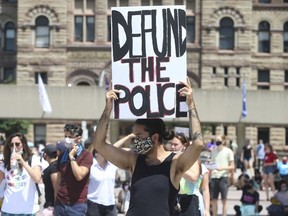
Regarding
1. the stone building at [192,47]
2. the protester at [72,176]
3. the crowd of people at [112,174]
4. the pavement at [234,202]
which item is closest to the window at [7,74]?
the stone building at [192,47]

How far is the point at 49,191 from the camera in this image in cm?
1133

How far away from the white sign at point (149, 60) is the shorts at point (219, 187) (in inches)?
405

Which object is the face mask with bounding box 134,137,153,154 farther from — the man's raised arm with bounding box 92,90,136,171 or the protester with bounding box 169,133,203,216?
the protester with bounding box 169,133,203,216

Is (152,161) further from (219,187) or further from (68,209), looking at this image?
(219,187)

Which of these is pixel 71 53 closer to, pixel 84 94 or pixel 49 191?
pixel 84 94

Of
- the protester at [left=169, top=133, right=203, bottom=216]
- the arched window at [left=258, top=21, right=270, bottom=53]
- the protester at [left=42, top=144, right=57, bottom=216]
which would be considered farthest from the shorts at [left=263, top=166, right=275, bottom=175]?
the arched window at [left=258, top=21, right=270, bottom=53]

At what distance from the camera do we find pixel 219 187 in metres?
17.4

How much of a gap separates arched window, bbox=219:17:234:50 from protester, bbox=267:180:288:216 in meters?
37.0

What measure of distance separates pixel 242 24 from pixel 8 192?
45.2 m

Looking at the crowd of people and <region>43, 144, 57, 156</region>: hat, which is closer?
the crowd of people

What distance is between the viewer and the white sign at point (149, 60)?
711 centimetres

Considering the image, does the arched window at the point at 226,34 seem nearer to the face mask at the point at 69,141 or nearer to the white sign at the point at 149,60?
the face mask at the point at 69,141

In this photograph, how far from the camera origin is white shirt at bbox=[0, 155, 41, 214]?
960cm

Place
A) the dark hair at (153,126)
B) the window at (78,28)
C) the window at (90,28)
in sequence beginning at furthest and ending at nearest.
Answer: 1. the window at (90,28)
2. the window at (78,28)
3. the dark hair at (153,126)
